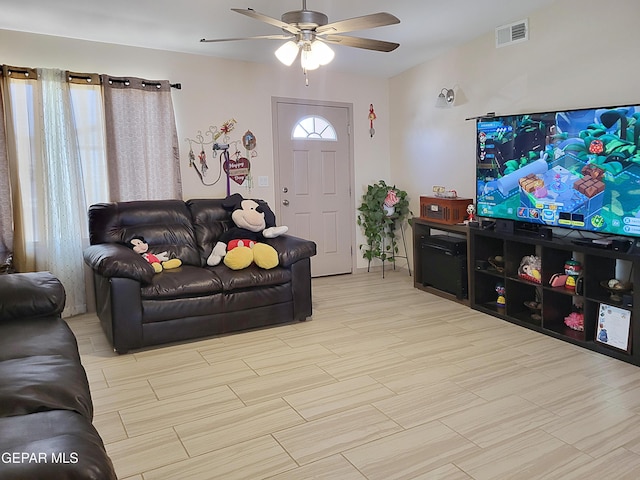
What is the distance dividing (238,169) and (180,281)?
1.89 meters

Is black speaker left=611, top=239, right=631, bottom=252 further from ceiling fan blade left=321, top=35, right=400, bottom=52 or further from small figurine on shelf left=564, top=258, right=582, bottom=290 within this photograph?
ceiling fan blade left=321, top=35, right=400, bottom=52

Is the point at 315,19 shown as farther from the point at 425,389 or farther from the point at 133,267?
the point at 425,389

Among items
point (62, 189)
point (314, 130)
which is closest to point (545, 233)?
point (314, 130)

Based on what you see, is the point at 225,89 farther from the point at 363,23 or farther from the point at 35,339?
the point at 35,339

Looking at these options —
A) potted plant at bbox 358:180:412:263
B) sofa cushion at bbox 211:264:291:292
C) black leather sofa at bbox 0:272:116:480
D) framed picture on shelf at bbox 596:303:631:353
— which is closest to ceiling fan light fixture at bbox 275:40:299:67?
sofa cushion at bbox 211:264:291:292

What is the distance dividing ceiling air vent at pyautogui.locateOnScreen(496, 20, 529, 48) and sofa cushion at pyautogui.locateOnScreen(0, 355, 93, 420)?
402 cm

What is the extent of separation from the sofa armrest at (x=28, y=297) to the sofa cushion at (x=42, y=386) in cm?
60

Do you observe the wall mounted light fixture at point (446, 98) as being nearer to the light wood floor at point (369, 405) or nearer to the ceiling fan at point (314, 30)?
the ceiling fan at point (314, 30)

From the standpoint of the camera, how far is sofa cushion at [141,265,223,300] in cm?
343

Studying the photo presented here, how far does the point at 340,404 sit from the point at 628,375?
173 cm

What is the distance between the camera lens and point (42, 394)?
1533 millimetres

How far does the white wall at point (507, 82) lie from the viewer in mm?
3381

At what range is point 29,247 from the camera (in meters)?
4.14

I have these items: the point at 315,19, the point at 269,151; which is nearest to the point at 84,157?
the point at 269,151
